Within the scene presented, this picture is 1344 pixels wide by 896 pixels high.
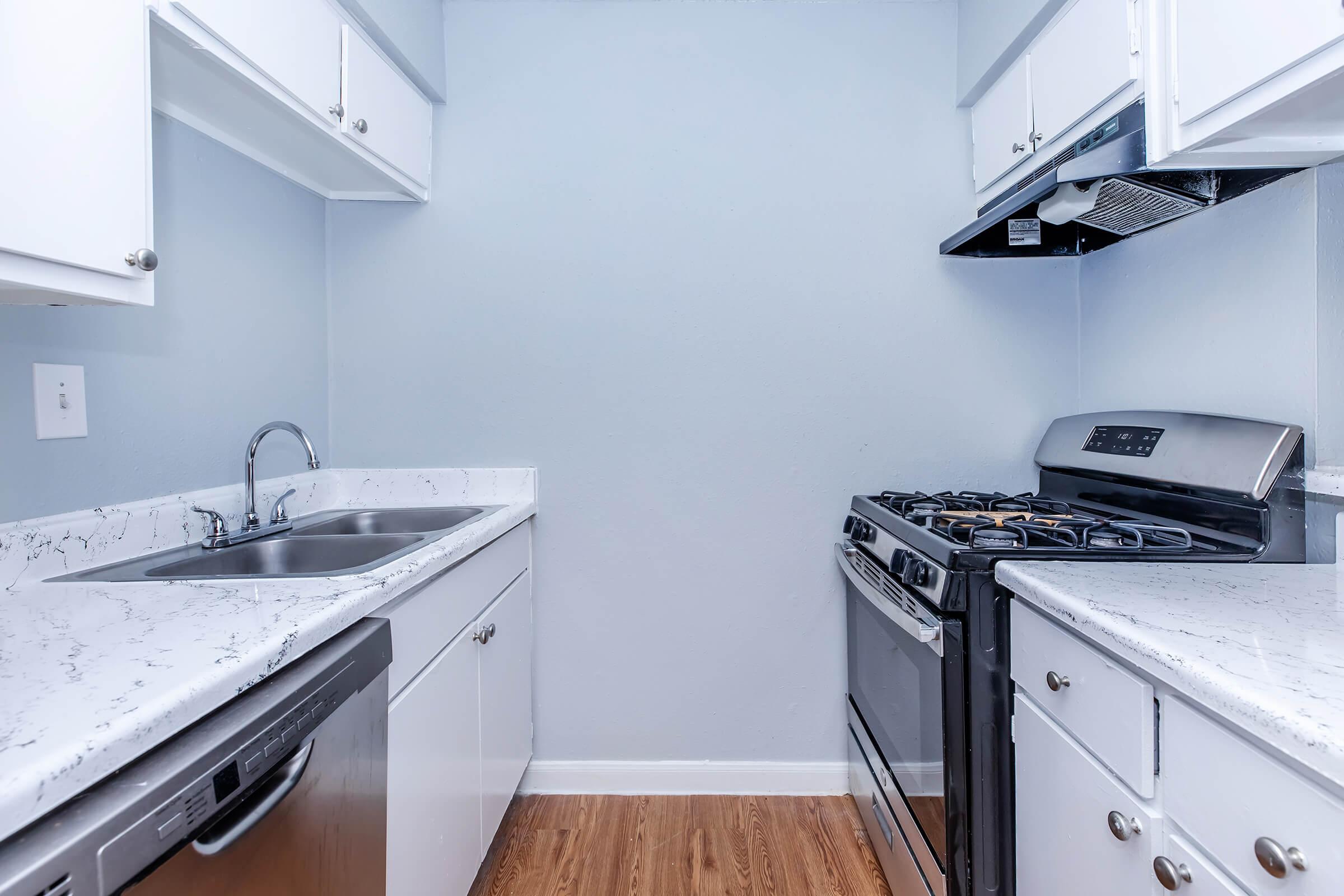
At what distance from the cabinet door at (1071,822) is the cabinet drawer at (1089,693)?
29 mm

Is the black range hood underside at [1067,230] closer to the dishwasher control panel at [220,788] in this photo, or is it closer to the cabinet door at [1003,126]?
the cabinet door at [1003,126]

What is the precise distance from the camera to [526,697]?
1.97 metres

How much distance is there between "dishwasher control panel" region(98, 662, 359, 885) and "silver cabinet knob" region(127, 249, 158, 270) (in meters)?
0.68

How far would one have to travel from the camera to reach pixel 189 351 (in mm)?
1495

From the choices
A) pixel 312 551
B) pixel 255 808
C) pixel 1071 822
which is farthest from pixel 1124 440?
pixel 312 551

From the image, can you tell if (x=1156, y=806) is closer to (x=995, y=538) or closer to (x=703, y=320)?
(x=995, y=538)

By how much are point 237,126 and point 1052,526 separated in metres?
2.03

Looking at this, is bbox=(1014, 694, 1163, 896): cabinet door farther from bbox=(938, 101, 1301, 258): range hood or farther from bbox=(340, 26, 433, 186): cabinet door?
bbox=(340, 26, 433, 186): cabinet door

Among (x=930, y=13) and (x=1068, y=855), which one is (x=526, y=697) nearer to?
(x=1068, y=855)

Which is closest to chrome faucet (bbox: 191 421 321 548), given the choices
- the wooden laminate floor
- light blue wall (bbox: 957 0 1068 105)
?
the wooden laminate floor

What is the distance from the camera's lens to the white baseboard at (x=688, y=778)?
2.04m

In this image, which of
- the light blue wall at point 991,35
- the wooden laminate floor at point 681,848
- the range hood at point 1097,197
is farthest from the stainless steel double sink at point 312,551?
the light blue wall at point 991,35

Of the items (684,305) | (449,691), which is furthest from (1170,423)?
(449,691)

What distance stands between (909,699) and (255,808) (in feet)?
3.93
